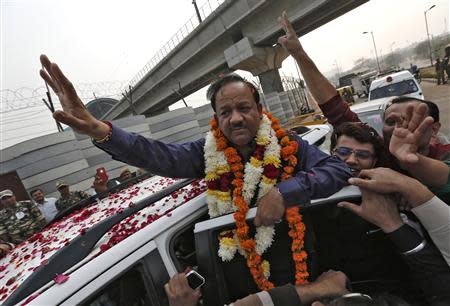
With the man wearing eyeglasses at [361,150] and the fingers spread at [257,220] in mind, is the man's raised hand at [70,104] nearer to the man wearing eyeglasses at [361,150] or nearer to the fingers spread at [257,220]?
the fingers spread at [257,220]

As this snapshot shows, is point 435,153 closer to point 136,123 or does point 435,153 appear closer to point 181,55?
point 136,123

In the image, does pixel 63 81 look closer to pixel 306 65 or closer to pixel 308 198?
pixel 308 198

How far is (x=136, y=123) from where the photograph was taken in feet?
40.6

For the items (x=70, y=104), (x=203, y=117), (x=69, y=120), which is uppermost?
(x=70, y=104)

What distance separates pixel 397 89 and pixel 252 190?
868 centimetres

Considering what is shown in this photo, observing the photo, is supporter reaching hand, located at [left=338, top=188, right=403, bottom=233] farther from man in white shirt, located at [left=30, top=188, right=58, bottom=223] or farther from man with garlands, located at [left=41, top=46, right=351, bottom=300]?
man in white shirt, located at [left=30, top=188, right=58, bottom=223]

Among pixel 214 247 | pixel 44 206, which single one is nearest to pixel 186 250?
pixel 214 247

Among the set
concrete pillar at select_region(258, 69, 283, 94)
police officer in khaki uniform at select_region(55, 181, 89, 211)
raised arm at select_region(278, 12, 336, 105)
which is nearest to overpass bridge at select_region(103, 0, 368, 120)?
concrete pillar at select_region(258, 69, 283, 94)

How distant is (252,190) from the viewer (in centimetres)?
174

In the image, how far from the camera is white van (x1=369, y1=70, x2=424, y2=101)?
25.2ft

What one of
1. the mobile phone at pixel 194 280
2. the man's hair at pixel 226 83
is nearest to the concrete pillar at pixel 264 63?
the man's hair at pixel 226 83

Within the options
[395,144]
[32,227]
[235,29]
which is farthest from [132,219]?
[235,29]

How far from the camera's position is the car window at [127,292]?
1278 millimetres

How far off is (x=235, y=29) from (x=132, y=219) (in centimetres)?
1858
